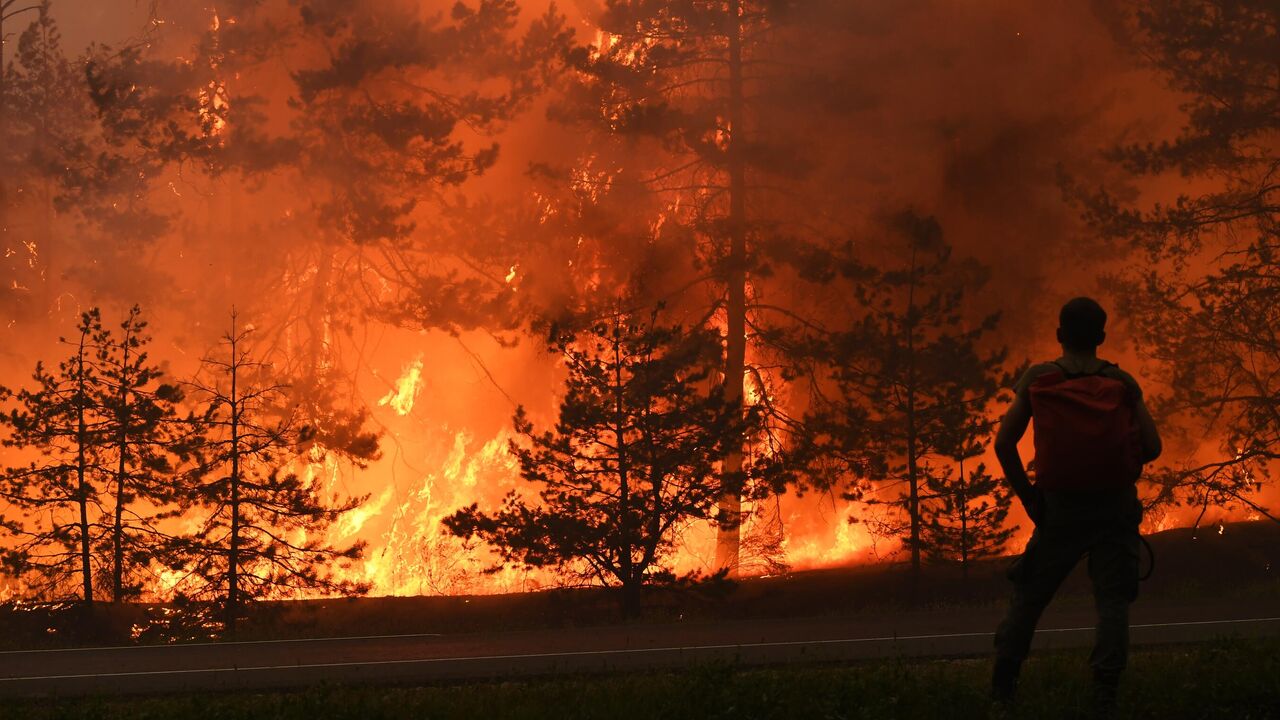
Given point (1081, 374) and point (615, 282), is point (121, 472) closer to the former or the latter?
point (615, 282)

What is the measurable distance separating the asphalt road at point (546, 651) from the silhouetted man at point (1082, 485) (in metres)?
2.74

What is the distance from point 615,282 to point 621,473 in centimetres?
696

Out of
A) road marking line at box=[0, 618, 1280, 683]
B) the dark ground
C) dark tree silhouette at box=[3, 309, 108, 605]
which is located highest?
dark tree silhouette at box=[3, 309, 108, 605]

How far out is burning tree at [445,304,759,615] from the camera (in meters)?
15.4

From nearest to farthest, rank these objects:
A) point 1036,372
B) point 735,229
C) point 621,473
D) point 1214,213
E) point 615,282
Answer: point 1036,372 < point 621,473 < point 1214,213 < point 735,229 < point 615,282

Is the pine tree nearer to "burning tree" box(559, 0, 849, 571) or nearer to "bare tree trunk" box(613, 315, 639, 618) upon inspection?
"bare tree trunk" box(613, 315, 639, 618)

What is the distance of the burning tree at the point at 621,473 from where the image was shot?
50.4 feet

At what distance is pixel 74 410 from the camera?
56.0 feet

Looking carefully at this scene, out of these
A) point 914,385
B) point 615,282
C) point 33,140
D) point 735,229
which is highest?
point 33,140

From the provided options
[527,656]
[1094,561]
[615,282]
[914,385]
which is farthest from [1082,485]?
[615,282]

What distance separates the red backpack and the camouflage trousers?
154mm

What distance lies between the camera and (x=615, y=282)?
864 inches

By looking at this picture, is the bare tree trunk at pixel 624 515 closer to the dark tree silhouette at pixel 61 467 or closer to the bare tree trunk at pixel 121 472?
the bare tree trunk at pixel 121 472

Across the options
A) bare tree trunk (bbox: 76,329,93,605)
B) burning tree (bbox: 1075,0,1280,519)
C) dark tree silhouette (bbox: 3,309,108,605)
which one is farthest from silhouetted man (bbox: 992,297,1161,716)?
dark tree silhouette (bbox: 3,309,108,605)
